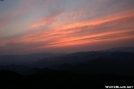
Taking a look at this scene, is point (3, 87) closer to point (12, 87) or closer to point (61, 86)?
point (12, 87)

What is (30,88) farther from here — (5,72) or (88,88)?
(5,72)

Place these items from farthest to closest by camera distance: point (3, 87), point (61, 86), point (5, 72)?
point (5, 72) < point (61, 86) < point (3, 87)

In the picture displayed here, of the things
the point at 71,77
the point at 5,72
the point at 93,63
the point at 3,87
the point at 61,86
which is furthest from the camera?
the point at 93,63

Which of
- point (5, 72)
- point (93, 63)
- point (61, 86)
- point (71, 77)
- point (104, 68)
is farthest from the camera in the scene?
point (93, 63)

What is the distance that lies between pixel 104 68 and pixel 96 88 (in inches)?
3324

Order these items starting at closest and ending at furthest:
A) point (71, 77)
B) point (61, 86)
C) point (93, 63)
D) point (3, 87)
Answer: point (3, 87) < point (61, 86) < point (71, 77) < point (93, 63)

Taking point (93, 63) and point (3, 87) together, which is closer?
point (3, 87)

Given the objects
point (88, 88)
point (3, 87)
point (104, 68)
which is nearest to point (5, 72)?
point (3, 87)

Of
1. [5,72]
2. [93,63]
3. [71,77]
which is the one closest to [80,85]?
[71,77]

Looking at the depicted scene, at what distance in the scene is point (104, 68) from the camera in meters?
127

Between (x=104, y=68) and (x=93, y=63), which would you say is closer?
(x=104, y=68)

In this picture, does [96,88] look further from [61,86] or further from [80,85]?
[61,86]

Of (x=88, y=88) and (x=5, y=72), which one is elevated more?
(x=5, y=72)

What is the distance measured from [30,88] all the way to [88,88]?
1753cm
